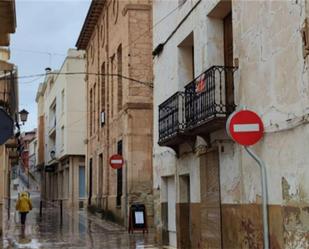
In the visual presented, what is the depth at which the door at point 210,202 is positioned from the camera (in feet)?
38.4

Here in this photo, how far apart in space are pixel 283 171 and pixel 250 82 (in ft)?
6.40

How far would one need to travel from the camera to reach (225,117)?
1071 centimetres

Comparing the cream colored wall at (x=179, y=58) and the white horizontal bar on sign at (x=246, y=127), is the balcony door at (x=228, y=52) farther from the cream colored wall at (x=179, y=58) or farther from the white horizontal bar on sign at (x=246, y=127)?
the white horizontal bar on sign at (x=246, y=127)

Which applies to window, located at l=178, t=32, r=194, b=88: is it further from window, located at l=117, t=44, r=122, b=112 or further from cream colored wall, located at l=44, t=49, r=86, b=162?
cream colored wall, located at l=44, t=49, r=86, b=162

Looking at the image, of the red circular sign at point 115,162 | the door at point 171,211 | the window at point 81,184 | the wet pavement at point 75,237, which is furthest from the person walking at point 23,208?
the window at point 81,184

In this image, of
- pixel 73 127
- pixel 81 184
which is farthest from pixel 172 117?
pixel 73 127

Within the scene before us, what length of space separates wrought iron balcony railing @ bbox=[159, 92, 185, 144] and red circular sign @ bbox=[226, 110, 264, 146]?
4609 mm

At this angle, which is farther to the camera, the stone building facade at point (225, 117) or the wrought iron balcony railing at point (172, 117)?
the wrought iron balcony railing at point (172, 117)

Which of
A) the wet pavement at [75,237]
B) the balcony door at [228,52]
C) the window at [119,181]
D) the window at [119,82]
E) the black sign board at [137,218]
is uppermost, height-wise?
the window at [119,82]

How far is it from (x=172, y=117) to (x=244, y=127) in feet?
18.8

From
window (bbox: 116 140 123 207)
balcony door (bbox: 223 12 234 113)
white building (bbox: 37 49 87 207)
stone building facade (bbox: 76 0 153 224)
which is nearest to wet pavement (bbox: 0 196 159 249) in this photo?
window (bbox: 116 140 123 207)

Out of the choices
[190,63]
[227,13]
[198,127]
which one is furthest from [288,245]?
[190,63]

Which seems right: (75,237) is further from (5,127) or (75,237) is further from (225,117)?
(5,127)

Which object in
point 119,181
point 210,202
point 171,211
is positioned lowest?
point 171,211
